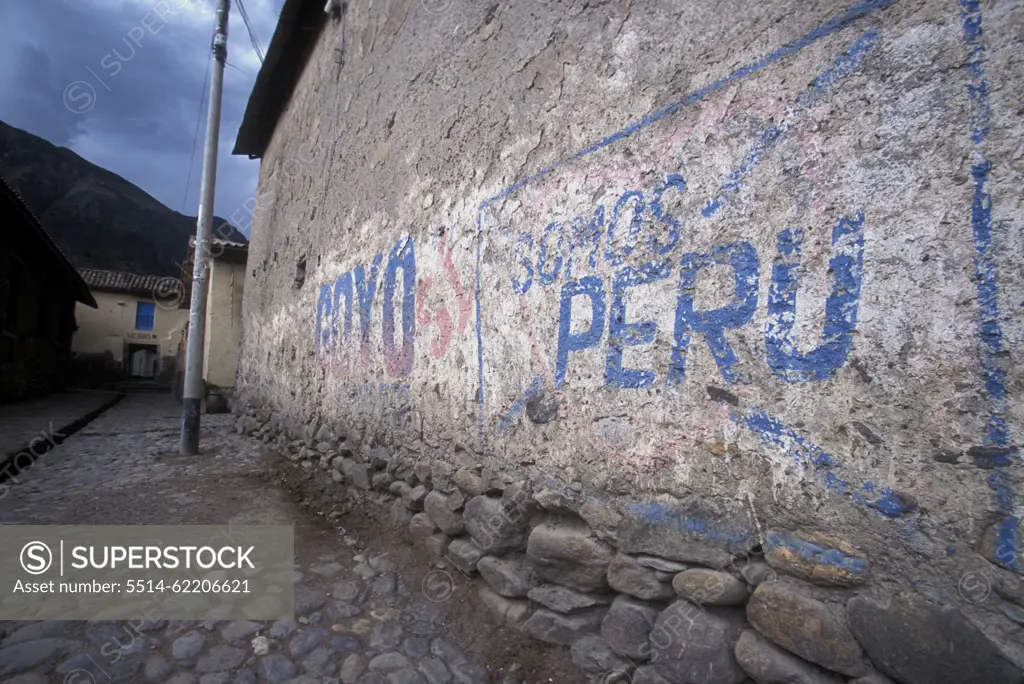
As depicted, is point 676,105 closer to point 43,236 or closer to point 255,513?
point 255,513

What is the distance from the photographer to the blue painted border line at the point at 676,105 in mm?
1395

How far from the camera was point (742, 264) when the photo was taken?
1527 mm

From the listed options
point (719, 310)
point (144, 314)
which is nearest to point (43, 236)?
point (719, 310)

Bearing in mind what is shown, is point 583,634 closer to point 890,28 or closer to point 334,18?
point 890,28

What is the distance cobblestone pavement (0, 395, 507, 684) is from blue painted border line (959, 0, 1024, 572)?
1514 millimetres

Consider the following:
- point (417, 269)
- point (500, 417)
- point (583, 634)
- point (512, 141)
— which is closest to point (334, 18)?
point (417, 269)

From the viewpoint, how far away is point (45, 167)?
3294cm

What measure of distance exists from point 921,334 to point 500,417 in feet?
4.91

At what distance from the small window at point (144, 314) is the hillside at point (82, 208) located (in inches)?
312

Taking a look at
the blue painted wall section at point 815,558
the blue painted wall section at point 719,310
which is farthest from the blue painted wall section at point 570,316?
the blue painted wall section at point 815,558

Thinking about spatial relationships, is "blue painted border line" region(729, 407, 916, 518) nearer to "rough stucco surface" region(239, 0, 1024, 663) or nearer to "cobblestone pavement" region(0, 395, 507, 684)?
"rough stucco surface" region(239, 0, 1024, 663)

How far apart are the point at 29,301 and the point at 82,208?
27.5 metres

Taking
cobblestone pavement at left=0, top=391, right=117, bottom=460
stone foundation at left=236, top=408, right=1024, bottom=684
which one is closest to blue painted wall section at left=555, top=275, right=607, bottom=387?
stone foundation at left=236, top=408, right=1024, bottom=684

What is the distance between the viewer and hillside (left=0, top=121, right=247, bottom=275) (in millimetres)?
31047
